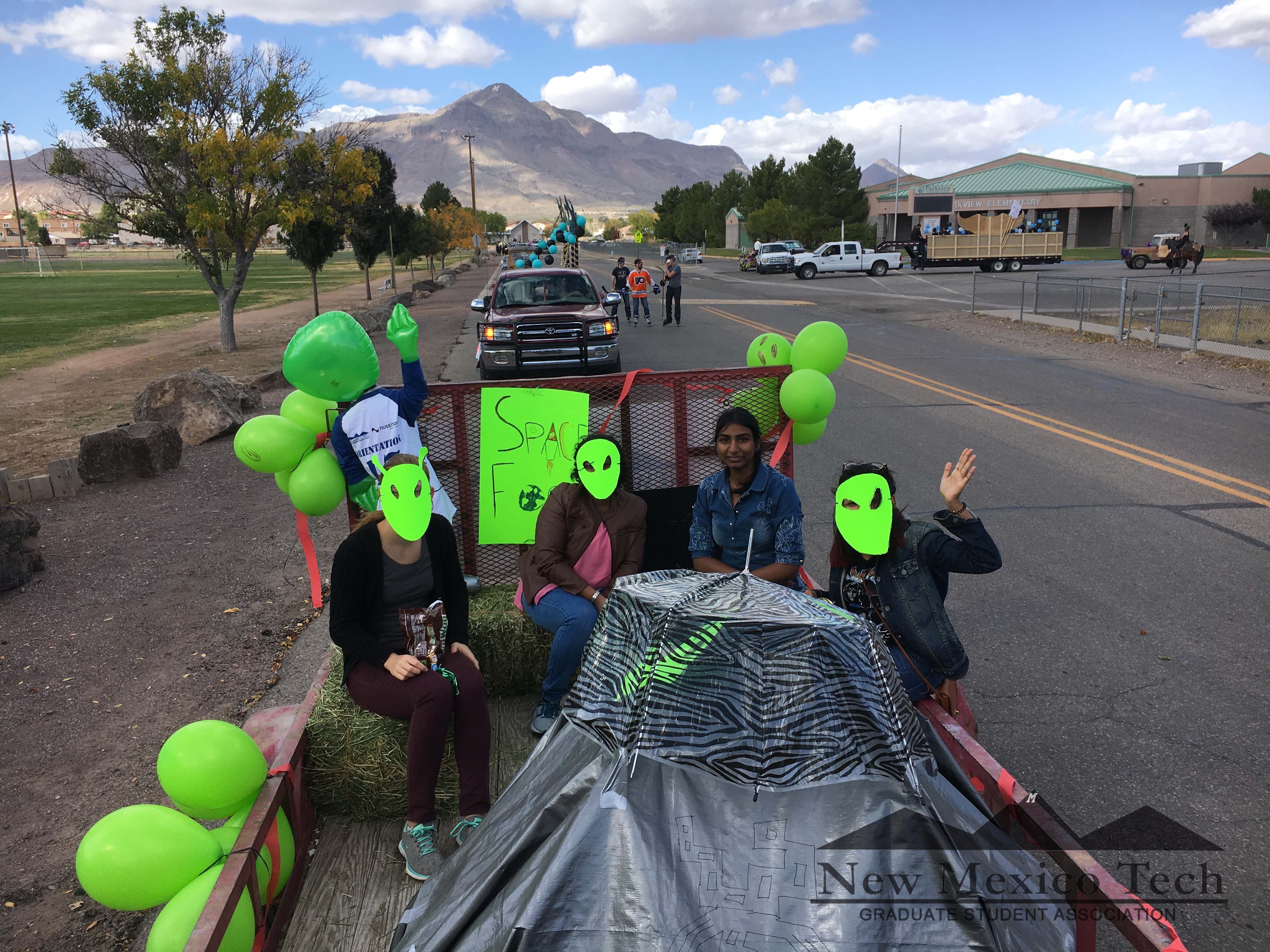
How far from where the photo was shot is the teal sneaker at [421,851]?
3.29m

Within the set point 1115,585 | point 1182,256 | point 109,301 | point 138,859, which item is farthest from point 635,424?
point 109,301

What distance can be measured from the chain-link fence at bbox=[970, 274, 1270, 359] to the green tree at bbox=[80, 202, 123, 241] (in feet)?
66.9

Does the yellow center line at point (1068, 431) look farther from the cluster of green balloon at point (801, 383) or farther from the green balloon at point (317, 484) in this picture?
the green balloon at point (317, 484)

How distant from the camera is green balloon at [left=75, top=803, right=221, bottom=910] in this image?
280 cm

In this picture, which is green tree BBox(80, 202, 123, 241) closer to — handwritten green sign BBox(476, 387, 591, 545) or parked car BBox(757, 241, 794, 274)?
handwritten green sign BBox(476, 387, 591, 545)

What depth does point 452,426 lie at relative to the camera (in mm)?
5035

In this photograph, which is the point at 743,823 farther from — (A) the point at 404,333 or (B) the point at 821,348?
(B) the point at 821,348

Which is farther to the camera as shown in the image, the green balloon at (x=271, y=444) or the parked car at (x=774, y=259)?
the parked car at (x=774, y=259)

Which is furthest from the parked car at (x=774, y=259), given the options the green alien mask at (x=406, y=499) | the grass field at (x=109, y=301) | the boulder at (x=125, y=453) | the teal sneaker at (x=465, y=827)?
the teal sneaker at (x=465, y=827)

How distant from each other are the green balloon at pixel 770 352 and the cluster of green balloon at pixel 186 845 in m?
3.42

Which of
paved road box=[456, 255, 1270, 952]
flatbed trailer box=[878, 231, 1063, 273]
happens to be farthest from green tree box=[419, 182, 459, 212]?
paved road box=[456, 255, 1270, 952]

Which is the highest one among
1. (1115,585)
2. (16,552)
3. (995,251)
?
(995,251)

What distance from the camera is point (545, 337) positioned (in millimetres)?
15055

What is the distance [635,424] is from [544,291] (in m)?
12.0
